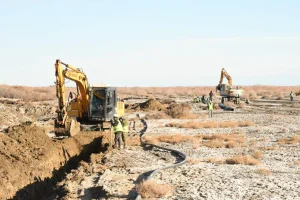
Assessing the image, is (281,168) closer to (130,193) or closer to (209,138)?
(130,193)

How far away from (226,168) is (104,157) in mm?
Result: 5261

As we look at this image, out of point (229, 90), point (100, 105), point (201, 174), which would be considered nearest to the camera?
point (201, 174)

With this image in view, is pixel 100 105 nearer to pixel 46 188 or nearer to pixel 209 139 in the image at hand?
pixel 209 139

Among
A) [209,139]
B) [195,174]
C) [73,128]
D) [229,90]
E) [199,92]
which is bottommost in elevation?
[209,139]

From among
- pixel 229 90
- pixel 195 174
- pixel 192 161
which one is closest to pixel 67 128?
pixel 192 161

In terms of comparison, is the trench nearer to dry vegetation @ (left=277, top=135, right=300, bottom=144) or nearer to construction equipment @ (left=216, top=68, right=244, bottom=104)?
dry vegetation @ (left=277, top=135, right=300, bottom=144)

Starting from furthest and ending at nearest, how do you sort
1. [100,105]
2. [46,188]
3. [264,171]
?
1. [100,105]
2. [46,188]
3. [264,171]

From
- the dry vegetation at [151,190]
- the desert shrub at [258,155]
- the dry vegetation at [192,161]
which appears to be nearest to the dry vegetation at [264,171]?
the dry vegetation at [192,161]

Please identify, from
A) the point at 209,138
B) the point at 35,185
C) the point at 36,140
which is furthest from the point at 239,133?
the point at 35,185

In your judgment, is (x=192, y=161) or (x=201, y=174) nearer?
(x=201, y=174)

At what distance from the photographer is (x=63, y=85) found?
2067 cm

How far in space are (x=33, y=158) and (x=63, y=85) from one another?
5.00 m

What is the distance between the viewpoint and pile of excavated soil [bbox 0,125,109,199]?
1408cm

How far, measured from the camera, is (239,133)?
27.5 m
